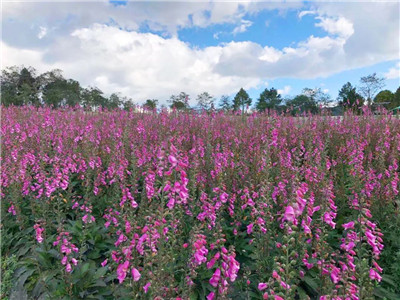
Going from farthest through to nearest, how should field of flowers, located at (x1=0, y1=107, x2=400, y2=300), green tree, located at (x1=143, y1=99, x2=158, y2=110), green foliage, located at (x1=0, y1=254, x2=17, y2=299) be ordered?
green tree, located at (x1=143, y1=99, x2=158, y2=110) < green foliage, located at (x1=0, y1=254, x2=17, y2=299) < field of flowers, located at (x1=0, y1=107, x2=400, y2=300)

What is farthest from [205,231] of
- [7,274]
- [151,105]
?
[151,105]

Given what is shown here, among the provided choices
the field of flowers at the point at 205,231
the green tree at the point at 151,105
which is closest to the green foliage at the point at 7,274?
the field of flowers at the point at 205,231

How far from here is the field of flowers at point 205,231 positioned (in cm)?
239

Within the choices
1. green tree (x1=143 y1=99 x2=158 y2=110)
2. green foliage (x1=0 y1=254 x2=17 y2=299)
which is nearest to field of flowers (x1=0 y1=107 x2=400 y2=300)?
green foliage (x1=0 y1=254 x2=17 y2=299)

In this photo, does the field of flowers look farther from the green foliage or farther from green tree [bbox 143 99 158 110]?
green tree [bbox 143 99 158 110]

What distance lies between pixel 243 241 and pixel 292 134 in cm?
453

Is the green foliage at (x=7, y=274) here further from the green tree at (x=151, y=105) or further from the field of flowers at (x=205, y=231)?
the green tree at (x=151, y=105)

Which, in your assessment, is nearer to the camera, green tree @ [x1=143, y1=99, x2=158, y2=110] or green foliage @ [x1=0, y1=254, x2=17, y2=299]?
green foliage @ [x1=0, y1=254, x2=17, y2=299]

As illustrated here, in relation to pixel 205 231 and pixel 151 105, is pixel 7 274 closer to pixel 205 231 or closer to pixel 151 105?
pixel 205 231

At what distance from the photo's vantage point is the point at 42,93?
6469 centimetres

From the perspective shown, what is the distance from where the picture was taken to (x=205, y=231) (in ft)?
11.8

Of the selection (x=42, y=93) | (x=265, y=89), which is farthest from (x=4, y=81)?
(x=265, y=89)

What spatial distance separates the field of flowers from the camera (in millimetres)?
2395

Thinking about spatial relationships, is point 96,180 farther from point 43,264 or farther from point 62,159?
point 43,264
